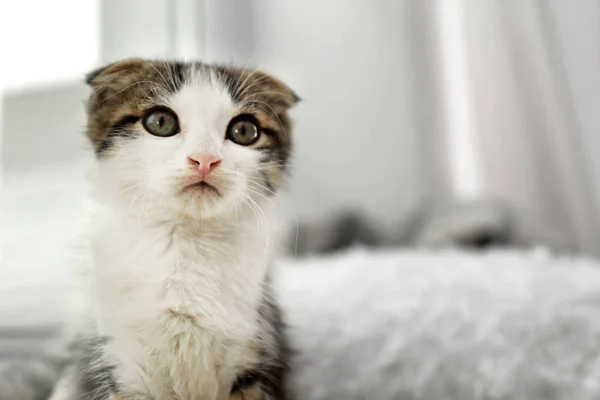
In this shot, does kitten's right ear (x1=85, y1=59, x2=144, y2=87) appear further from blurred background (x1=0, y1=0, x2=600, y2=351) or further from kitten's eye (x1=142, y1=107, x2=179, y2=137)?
blurred background (x1=0, y1=0, x2=600, y2=351)

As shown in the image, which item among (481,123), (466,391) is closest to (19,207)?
(466,391)

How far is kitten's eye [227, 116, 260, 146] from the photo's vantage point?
37cm

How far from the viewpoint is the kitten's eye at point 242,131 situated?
0.37 meters

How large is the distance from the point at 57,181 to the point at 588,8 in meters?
1.50

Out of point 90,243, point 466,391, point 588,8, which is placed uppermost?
point 588,8

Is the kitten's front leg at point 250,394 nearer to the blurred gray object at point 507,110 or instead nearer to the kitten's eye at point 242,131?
→ the kitten's eye at point 242,131

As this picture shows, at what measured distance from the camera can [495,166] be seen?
1.66 m

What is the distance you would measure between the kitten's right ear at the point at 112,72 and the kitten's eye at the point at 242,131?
65 millimetres

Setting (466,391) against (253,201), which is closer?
(253,201)

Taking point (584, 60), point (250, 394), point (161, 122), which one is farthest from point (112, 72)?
point (584, 60)

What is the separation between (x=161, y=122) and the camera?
35 cm

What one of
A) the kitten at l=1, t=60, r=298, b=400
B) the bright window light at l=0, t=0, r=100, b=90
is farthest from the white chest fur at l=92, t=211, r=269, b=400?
the bright window light at l=0, t=0, r=100, b=90

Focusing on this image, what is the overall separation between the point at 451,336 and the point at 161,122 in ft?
1.43

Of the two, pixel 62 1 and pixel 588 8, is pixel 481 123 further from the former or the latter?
pixel 62 1
